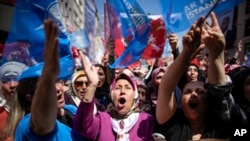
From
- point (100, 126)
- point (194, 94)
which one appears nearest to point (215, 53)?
point (194, 94)

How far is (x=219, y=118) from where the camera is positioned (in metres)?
2.28

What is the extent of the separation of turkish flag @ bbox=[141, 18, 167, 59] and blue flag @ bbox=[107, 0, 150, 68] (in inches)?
4.8

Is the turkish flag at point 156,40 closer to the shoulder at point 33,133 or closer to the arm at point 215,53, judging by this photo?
the arm at point 215,53

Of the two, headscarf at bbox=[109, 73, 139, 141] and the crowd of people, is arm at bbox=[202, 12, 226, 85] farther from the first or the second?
headscarf at bbox=[109, 73, 139, 141]

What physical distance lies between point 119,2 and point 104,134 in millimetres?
3016

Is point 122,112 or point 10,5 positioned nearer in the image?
point 122,112

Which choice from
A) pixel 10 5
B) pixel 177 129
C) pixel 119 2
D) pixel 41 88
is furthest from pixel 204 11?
pixel 10 5

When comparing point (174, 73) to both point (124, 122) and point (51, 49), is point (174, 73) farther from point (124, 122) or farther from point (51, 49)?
point (51, 49)

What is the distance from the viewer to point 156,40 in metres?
5.19

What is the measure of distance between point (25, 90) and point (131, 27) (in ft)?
10.8

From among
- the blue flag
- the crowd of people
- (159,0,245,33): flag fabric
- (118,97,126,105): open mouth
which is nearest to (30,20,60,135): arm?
the crowd of people

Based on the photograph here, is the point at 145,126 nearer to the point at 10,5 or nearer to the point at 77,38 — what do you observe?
the point at 77,38

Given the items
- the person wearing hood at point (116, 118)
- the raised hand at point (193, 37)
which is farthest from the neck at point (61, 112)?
the raised hand at point (193, 37)

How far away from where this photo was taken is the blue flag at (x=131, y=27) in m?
4.84
